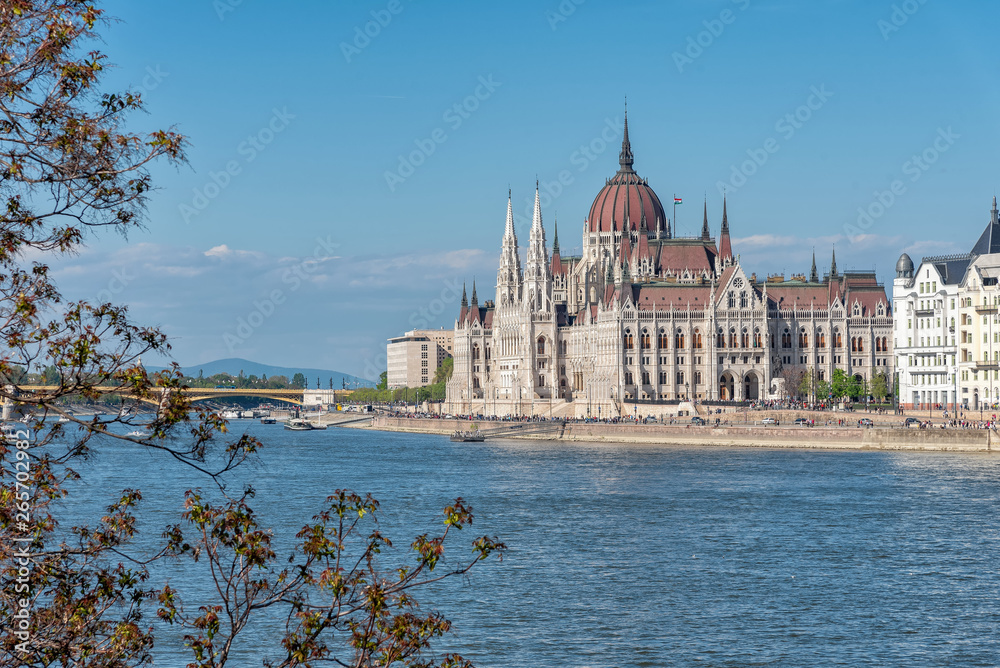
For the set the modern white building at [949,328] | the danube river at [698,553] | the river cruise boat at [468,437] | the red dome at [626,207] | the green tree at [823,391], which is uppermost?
the red dome at [626,207]

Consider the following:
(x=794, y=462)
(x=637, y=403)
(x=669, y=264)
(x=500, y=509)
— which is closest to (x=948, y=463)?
(x=794, y=462)

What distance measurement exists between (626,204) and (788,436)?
8456cm

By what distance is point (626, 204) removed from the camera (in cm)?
19188

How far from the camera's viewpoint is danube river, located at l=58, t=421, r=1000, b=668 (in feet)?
107

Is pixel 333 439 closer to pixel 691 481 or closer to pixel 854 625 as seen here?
pixel 691 481

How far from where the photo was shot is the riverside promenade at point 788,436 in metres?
98.8

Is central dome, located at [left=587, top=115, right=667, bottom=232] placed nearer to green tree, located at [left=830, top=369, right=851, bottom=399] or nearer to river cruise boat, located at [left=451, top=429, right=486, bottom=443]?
green tree, located at [left=830, top=369, right=851, bottom=399]

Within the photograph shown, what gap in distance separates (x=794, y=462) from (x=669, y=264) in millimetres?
88175

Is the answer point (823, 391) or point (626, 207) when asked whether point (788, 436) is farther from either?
point (626, 207)

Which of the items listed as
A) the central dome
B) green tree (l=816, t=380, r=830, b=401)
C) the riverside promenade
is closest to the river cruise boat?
the riverside promenade

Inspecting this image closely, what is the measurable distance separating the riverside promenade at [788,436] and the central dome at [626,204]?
55.1 m

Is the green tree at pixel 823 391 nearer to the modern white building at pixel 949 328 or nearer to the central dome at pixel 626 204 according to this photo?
the modern white building at pixel 949 328

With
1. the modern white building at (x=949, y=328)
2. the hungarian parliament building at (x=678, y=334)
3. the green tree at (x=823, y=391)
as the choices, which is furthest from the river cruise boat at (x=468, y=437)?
the modern white building at (x=949, y=328)

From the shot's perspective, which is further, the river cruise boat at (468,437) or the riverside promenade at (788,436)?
the river cruise boat at (468,437)
